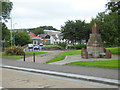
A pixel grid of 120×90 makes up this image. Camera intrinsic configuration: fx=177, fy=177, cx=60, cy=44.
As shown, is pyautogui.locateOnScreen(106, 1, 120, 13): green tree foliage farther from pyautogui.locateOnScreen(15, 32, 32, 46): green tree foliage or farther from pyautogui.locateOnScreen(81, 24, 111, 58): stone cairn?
pyautogui.locateOnScreen(15, 32, 32, 46): green tree foliage

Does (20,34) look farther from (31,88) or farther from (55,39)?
(31,88)

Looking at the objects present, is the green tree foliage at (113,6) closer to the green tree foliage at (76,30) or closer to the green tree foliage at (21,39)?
the green tree foliage at (76,30)

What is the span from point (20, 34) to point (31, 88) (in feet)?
182

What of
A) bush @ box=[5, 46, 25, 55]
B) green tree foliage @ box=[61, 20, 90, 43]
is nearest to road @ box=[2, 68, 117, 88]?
bush @ box=[5, 46, 25, 55]

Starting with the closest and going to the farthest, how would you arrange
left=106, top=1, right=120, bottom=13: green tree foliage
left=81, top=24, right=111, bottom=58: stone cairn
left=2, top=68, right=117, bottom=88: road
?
1. left=2, top=68, right=117, bottom=88: road
2. left=81, top=24, right=111, bottom=58: stone cairn
3. left=106, top=1, right=120, bottom=13: green tree foliage

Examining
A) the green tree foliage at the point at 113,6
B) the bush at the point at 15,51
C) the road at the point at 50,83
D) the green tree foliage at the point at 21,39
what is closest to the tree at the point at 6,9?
the bush at the point at 15,51

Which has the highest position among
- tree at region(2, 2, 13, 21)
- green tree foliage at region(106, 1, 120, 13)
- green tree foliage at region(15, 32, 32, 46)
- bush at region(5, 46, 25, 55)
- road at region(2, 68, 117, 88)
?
tree at region(2, 2, 13, 21)

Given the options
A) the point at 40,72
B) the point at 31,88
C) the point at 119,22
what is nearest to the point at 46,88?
the point at 31,88

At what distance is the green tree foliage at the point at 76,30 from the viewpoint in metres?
55.7

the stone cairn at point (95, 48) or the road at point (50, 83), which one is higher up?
the stone cairn at point (95, 48)

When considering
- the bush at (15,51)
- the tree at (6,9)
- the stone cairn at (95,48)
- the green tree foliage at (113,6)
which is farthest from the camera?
the tree at (6,9)

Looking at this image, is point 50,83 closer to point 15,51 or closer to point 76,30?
point 15,51

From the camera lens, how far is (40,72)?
13703 millimetres

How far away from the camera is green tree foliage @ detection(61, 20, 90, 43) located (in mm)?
55684
